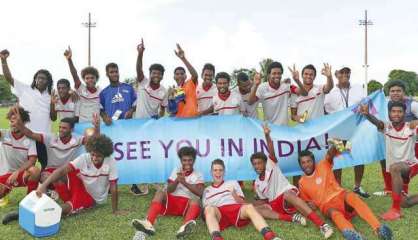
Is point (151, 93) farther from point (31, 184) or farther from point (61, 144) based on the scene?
point (31, 184)

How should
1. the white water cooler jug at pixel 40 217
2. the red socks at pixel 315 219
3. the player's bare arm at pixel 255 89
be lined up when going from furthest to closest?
the player's bare arm at pixel 255 89 < the red socks at pixel 315 219 < the white water cooler jug at pixel 40 217

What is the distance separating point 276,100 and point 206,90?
48.0 inches

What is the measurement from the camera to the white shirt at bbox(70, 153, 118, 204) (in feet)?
21.0

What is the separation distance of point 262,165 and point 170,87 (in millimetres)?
2504

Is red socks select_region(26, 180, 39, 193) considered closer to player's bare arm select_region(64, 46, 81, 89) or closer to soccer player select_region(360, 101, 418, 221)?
player's bare arm select_region(64, 46, 81, 89)

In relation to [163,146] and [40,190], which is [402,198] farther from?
[40,190]

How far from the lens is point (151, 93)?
783 centimetres

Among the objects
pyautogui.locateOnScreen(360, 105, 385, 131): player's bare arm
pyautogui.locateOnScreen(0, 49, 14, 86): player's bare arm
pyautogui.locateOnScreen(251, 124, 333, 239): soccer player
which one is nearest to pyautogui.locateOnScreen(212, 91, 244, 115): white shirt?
pyautogui.locateOnScreen(251, 124, 333, 239): soccer player

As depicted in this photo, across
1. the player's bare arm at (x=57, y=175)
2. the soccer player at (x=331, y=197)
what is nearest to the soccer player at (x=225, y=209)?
the soccer player at (x=331, y=197)

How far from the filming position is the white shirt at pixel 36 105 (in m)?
7.50

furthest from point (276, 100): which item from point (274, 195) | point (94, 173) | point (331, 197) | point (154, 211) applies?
point (94, 173)

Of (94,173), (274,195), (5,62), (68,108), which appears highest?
(5,62)

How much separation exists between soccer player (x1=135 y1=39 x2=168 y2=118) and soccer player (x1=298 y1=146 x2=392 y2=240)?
110 inches

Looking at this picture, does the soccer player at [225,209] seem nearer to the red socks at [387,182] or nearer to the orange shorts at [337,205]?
the orange shorts at [337,205]
